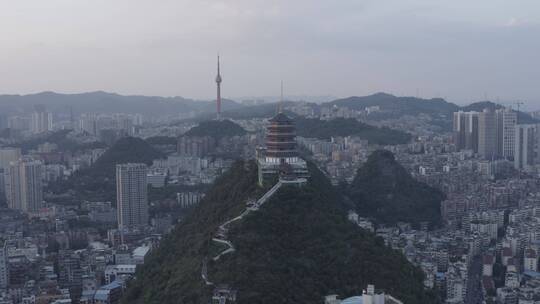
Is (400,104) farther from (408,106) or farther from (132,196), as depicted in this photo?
(132,196)

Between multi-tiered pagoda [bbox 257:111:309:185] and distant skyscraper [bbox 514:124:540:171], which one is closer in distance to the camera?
multi-tiered pagoda [bbox 257:111:309:185]

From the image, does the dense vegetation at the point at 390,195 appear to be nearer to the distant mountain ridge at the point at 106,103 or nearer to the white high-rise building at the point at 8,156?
the white high-rise building at the point at 8,156

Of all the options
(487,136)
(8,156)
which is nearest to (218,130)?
(8,156)

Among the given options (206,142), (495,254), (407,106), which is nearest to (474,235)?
(495,254)

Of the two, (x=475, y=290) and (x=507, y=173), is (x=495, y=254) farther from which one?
(x=507, y=173)

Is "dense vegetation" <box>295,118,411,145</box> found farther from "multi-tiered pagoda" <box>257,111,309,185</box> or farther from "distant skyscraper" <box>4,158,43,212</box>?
"multi-tiered pagoda" <box>257,111,309,185</box>

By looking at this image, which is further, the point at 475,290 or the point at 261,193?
the point at 475,290

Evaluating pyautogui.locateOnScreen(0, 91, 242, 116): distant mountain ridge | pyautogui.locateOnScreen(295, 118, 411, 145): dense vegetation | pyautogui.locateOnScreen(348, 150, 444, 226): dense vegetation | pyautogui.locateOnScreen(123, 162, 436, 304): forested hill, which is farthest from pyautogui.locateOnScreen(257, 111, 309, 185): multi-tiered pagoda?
pyautogui.locateOnScreen(0, 91, 242, 116): distant mountain ridge
